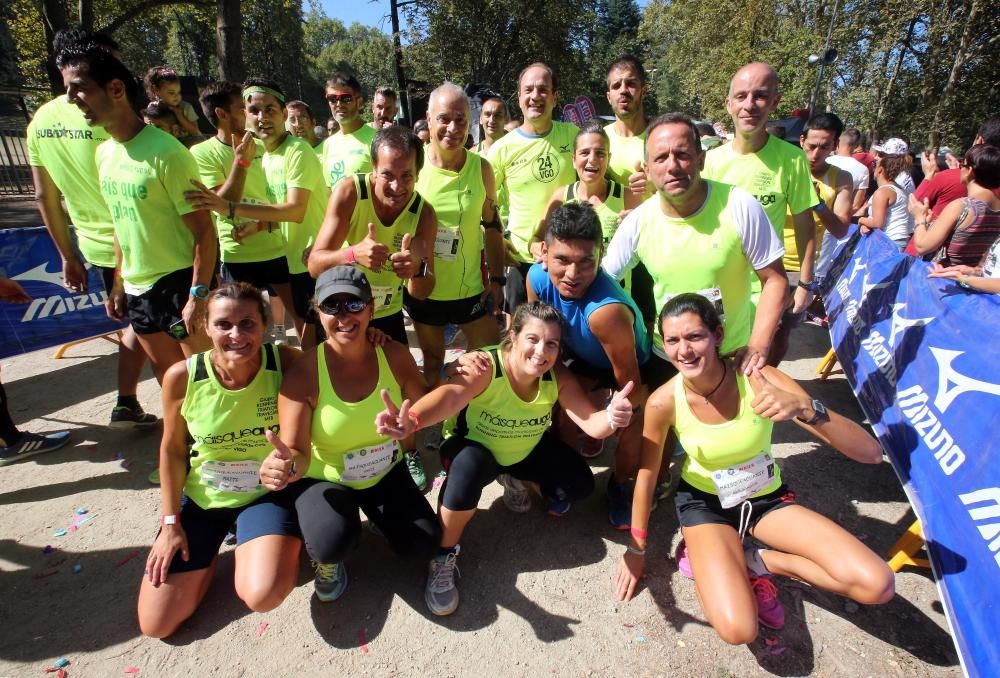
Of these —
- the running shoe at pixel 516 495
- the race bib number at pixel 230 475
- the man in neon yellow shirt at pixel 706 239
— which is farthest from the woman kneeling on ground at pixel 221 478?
the man in neon yellow shirt at pixel 706 239

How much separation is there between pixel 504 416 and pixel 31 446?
11.3ft

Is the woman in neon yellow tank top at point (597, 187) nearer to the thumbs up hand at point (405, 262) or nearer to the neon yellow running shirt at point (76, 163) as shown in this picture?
the thumbs up hand at point (405, 262)


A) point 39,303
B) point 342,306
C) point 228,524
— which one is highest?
point 342,306

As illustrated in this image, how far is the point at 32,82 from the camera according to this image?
1005 inches

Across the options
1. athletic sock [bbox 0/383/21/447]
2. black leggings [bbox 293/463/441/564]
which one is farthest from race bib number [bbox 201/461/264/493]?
athletic sock [bbox 0/383/21/447]

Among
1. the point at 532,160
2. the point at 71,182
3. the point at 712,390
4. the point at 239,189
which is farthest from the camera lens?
the point at 532,160

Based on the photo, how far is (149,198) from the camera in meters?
2.70

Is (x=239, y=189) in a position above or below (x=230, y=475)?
above

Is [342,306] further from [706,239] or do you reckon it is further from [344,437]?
[706,239]

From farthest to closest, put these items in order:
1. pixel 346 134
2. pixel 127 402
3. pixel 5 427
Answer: pixel 346 134 < pixel 127 402 < pixel 5 427

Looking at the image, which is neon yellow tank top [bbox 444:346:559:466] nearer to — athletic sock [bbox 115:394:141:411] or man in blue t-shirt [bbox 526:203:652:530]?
man in blue t-shirt [bbox 526:203:652:530]

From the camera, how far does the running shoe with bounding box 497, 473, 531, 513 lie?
9.69 ft

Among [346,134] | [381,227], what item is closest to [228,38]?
[346,134]

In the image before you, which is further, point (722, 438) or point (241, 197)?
point (241, 197)
